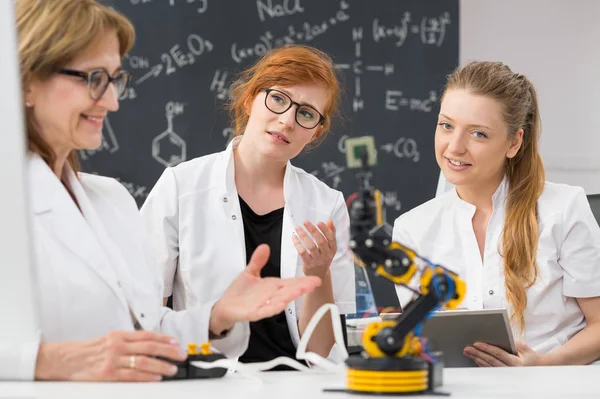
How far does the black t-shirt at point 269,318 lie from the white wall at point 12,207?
1342 mm

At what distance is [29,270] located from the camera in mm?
920

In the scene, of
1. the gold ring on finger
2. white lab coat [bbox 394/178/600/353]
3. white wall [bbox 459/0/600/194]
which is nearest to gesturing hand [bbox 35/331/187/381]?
the gold ring on finger

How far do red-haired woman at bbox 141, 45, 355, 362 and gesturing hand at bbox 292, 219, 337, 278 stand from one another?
3.7 inches

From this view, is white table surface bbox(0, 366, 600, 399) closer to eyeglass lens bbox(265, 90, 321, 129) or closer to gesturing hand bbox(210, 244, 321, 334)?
gesturing hand bbox(210, 244, 321, 334)

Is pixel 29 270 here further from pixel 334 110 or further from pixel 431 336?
pixel 334 110

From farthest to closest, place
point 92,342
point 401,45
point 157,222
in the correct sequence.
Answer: point 401,45 < point 157,222 < point 92,342

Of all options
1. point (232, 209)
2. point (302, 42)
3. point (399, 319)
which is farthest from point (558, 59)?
point (399, 319)

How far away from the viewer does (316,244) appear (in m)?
2.06

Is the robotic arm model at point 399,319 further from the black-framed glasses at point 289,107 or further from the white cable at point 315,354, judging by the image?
the black-framed glasses at point 289,107

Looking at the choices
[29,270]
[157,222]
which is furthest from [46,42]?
[157,222]

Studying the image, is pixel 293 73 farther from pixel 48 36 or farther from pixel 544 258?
pixel 48 36

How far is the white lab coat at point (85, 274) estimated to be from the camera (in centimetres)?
147

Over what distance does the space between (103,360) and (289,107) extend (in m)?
1.25

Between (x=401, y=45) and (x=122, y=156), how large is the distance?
1.58 metres
